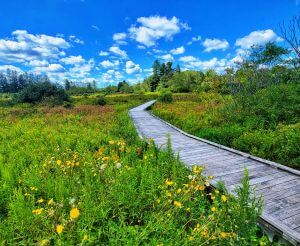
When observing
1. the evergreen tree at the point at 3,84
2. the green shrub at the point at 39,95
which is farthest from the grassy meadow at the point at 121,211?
the evergreen tree at the point at 3,84

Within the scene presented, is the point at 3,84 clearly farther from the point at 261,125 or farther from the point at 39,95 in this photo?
the point at 261,125

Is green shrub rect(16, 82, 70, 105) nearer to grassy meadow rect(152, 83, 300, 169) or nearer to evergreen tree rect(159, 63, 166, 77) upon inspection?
grassy meadow rect(152, 83, 300, 169)

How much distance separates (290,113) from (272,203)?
7.34 m

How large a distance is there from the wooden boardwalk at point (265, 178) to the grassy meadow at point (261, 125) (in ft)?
3.57

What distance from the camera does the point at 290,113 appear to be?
33.9 feet

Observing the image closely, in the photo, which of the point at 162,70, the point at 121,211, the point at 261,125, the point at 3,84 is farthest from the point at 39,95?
the point at 3,84

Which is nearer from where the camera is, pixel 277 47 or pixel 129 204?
pixel 129 204

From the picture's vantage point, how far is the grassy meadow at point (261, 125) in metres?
7.52

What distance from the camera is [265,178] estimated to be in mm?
5207

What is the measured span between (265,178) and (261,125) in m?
5.36

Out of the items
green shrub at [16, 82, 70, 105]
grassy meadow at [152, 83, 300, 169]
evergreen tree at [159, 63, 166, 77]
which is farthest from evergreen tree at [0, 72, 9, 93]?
grassy meadow at [152, 83, 300, 169]

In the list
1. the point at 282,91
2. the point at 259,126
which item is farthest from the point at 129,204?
the point at 282,91

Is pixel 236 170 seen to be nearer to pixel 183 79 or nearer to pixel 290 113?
pixel 290 113

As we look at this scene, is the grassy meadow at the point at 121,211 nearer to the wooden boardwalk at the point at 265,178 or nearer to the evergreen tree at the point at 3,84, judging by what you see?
the wooden boardwalk at the point at 265,178
